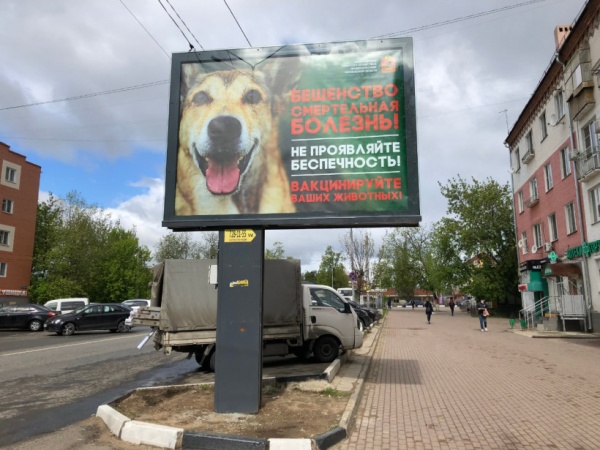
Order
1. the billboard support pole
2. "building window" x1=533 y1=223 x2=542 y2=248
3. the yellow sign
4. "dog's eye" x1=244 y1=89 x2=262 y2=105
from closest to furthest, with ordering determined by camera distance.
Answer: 1. the billboard support pole
2. the yellow sign
3. "dog's eye" x1=244 y1=89 x2=262 y2=105
4. "building window" x1=533 y1=223 x2=542 y2=248

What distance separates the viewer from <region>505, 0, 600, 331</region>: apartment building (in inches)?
800

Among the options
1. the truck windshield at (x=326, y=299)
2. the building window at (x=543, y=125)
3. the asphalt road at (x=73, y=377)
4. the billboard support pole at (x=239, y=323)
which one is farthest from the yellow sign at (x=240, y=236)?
the building window at (x=543, y=125)

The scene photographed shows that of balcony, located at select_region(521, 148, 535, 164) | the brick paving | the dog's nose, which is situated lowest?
the brick paving

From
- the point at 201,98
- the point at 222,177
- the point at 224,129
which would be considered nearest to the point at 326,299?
the point at 222,177

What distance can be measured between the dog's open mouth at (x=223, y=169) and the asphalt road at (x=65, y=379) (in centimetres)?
401

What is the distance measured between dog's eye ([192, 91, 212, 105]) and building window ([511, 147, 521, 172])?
30.3 m

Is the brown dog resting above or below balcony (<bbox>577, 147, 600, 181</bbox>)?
below

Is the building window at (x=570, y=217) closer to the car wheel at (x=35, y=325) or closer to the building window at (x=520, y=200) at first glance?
the building window at (x=520, y=200)

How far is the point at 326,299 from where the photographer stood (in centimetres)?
1215

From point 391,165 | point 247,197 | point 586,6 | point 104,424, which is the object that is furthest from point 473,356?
point 586,6

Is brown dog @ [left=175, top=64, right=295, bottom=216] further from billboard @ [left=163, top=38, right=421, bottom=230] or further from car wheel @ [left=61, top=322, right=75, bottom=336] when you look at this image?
car wheel @ [left=61, top=322, right=75, bottom=336]

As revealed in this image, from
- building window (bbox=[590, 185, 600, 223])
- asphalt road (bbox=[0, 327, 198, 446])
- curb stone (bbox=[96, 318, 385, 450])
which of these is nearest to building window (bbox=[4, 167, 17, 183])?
asphalt road (bbox=[0, 327, 198, 446])

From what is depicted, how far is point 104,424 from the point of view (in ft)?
20.4

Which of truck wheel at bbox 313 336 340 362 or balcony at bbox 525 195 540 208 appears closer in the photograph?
truck wheel at bbox 313 336 340 362
